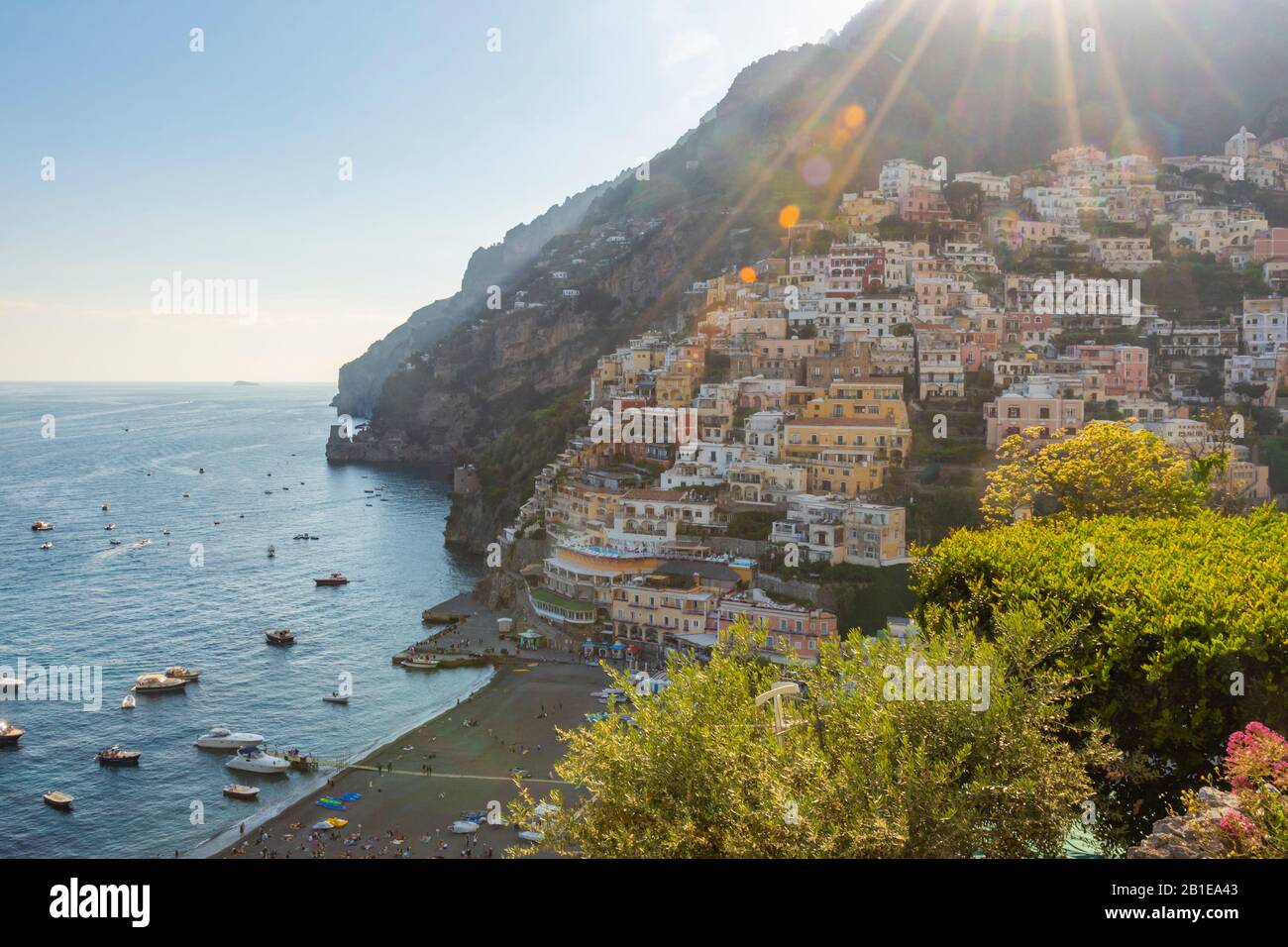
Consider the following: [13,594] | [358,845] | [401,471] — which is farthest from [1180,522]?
[401,471]

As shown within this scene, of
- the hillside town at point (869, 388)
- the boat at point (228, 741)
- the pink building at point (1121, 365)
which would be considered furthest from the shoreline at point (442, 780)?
the pink building at point (1121, 365)

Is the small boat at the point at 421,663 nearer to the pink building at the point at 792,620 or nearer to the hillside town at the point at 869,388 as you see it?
the hillside town at the point at 869,388

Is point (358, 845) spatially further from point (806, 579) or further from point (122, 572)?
point (122, 572)

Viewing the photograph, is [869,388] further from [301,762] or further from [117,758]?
[117,758]

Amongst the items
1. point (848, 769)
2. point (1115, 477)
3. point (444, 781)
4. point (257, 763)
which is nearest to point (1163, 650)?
point (848, 769)

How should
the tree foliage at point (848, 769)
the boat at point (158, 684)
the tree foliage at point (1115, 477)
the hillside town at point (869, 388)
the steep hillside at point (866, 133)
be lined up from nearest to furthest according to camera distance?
the tree foliage at point (848, 769) → the tree foliage at point (1115, 477) → the boat at point (158, 684) → the hillside town at point (869, 388) → the steep hillside at point (866, 133)

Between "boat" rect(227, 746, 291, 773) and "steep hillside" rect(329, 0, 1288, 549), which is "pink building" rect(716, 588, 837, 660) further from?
"steep hillside" rect(329, 0, 1288, 549)
